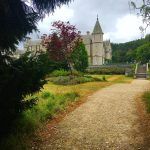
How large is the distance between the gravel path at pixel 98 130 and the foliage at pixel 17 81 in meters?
1.59

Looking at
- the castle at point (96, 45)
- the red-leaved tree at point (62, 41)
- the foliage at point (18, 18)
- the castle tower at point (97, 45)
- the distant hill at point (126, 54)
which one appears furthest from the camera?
the distant hill at point (126, 54)

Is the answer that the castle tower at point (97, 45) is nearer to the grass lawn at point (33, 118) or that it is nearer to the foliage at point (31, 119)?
the grass lawn at point (33, 118)

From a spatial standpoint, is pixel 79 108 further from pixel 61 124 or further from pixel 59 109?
pixel 61 124

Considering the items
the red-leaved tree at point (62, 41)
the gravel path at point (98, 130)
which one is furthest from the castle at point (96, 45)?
the gravel path at point (98, 130)

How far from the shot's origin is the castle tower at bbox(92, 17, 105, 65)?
302 ft

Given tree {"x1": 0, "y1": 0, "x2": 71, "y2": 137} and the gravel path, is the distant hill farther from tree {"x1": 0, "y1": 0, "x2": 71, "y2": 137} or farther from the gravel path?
tree {"x1": 0, "y1": 0, "x2": 71, "y2": 137}

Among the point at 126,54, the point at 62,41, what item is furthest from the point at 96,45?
the point at 62,41

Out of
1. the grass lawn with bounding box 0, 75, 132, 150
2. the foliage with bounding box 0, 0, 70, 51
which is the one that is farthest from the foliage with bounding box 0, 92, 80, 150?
the foliage with bounding box 0, 0, 70, 51

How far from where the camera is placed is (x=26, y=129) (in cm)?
1022

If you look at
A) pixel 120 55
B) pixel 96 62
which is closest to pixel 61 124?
pixel 96 62

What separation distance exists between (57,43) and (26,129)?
76.9ft

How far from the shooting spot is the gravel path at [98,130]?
31.0 feet

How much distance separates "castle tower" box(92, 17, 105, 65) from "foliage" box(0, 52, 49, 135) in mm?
83277

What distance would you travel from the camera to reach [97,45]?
9475 centimetres
